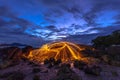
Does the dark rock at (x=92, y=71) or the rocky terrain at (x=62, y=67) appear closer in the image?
the rocky terrain at (x=62, y=67)

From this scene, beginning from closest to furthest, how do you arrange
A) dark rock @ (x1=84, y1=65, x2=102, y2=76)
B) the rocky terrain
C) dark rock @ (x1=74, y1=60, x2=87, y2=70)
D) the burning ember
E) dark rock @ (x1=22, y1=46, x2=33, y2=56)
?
the rocky terrain
dark rock @ (x1=84, y1=65, x2=102, y2=76)
dark rock @ (x1=74, y1=60, x2=87, y2=70)
the burning ember
dark rock @ (x1=22, y1=46, x2=33, y2=56)

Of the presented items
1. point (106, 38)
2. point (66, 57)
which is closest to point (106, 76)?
point (66, 57)

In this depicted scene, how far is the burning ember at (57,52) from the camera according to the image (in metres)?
17.4

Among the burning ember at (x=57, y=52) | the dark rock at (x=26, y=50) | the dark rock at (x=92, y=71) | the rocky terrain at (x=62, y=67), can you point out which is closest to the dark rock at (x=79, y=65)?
the rocky terrain at (x=62, y=67)

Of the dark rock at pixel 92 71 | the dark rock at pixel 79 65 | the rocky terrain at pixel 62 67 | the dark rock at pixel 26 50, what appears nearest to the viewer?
the rocky terrain at pixel 62 67

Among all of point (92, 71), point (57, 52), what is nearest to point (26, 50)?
point (57, 52)

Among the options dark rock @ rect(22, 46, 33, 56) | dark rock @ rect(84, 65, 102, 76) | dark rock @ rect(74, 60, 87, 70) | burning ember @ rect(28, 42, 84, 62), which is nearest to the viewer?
dark rock @ rect(84, 65, 102, 76)

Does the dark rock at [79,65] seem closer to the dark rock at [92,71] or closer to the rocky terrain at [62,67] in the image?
the rocky terrain at [62,67]

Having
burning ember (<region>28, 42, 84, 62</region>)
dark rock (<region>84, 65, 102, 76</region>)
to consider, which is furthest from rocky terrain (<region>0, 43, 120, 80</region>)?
burning ember (<region>28, 42, 84, 62</region>)

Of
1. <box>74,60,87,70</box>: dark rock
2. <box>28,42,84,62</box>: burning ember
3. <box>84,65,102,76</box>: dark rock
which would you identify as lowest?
<box>84,65,102,76</box>: dark rock

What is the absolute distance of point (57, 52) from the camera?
58.0 feet

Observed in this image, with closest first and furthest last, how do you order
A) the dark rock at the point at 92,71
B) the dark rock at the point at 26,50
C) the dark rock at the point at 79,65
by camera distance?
the dark rock at the point at 92,71 < the dark rock at the point at 79,65 < the dark rock at the point at 26,50

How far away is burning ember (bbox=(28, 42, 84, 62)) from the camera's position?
685 inches

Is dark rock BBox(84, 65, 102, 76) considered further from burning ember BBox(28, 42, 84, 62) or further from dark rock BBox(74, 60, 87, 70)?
burning ember BBox(28, 42, 84, 62)
